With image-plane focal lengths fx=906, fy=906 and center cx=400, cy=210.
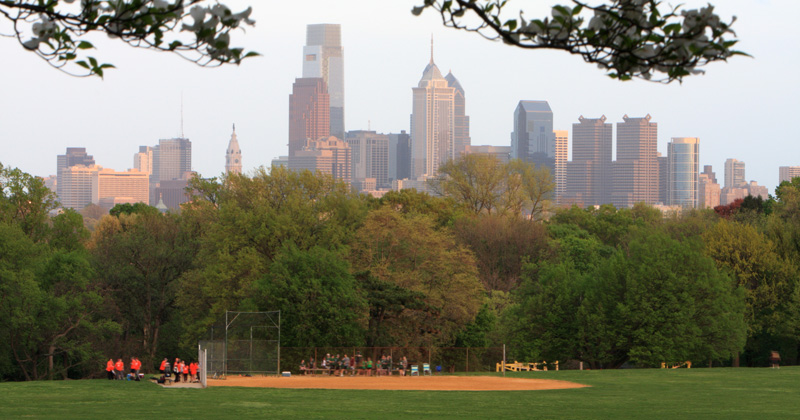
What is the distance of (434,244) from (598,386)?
56.6 ft

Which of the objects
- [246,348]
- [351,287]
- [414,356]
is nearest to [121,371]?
[246,348]

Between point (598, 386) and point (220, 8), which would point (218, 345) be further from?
point (220, 8)

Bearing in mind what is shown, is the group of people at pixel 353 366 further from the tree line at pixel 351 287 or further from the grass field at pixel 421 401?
the grass field at pixel 421 401

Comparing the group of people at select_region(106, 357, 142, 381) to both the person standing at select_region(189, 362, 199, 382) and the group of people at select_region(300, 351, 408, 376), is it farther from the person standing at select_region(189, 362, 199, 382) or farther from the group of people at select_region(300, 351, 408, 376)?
the group of people at select_region(300, 351, 408, 376)

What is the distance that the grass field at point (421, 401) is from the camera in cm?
2248

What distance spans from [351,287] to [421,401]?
1703cm

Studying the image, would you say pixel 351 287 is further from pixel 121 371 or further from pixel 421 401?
pixel 421 401

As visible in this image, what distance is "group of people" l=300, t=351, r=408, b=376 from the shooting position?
4034 cm

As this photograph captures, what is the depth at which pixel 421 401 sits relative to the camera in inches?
1062

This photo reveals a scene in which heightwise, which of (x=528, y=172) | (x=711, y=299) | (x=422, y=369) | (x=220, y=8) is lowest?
(x=422, y=369)

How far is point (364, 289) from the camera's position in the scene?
4481 centimetres

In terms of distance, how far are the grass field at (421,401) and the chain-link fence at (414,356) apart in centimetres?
946

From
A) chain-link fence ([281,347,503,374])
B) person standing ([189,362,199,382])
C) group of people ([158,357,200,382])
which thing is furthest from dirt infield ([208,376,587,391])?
chain-link fence ([281,347,503,374])

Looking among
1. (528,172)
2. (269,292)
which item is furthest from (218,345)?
(528,172)
